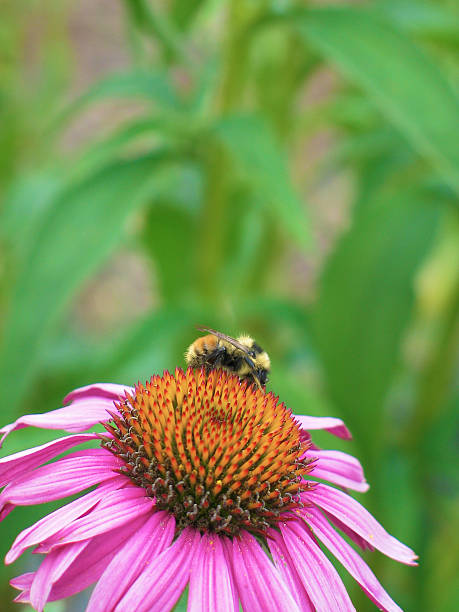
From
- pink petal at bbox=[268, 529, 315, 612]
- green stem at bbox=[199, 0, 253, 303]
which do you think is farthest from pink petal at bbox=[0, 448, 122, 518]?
green stem at bbox=[199, 0, 253, 303]

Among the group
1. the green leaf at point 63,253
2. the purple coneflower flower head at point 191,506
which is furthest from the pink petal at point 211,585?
the green leaf at point 63,253

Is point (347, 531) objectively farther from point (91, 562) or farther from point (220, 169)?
Answer: point (220, 169)

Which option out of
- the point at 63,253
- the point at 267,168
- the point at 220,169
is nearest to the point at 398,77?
the point at 267,168

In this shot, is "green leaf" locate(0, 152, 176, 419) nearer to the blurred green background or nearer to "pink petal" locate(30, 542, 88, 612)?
the blurred green background

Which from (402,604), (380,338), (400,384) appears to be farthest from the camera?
(400,384)

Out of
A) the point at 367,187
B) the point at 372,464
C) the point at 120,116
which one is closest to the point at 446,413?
the point at 372,464

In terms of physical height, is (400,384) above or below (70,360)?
above

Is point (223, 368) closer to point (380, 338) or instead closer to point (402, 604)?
point (380, 338)
